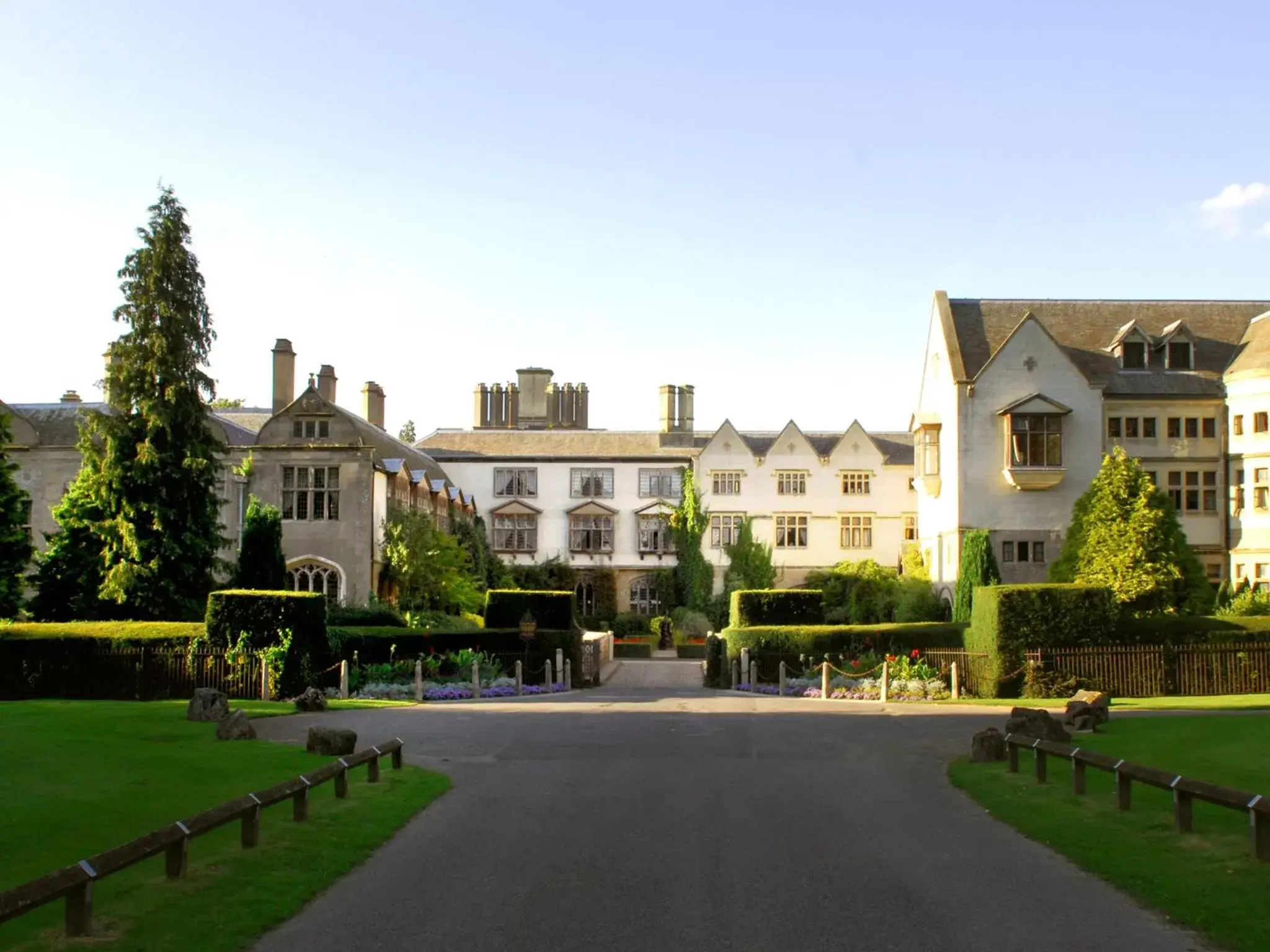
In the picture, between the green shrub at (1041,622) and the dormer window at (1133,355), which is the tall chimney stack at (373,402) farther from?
the green shrub at (1041,622)

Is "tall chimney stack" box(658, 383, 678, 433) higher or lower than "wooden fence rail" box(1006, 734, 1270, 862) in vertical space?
higher

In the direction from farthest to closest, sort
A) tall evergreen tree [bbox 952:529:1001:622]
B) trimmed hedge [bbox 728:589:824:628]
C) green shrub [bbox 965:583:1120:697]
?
tall evergreen tree [bbox 952:529:1001:622]
trimmed hedge [bbox 728:589:824:628]
green shrub [bbox 965:583:1120:697]

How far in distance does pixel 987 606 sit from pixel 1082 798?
1900 centimetres

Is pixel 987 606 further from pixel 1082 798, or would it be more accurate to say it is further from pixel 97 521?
pixel 97 521

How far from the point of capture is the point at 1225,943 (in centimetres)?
918

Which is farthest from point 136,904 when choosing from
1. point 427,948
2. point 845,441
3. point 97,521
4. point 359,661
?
point 845,441

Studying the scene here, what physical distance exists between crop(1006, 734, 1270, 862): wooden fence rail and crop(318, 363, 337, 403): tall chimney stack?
44527 millimetres

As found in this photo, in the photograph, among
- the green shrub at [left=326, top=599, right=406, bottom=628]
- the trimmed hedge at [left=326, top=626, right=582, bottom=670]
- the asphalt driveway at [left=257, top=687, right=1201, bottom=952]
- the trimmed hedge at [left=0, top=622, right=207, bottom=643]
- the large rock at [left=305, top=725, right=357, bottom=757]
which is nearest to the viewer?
the asphalt driveway at [left=257, top=687, right=1201, bottom=952]

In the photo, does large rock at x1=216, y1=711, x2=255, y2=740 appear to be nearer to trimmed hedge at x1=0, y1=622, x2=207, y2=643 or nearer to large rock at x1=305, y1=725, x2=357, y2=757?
large rock at x1=305, y1=725, x2=357, y2=757

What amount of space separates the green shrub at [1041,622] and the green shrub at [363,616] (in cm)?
1830

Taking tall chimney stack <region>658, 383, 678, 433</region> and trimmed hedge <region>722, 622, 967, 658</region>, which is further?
tall chimney stack <region>658, 383, 678, 433</region>

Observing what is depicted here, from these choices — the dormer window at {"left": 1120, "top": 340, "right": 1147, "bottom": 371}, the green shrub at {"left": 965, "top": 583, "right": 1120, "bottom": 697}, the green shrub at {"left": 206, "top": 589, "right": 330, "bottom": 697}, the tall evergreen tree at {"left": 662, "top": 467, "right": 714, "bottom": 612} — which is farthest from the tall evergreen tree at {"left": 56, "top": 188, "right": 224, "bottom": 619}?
the dormer window at {"left": 1120, "top": 340, "right": 1147, "bottom": 371}

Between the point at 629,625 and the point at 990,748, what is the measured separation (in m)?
46.3

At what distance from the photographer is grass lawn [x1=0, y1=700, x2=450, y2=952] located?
31.5ft
